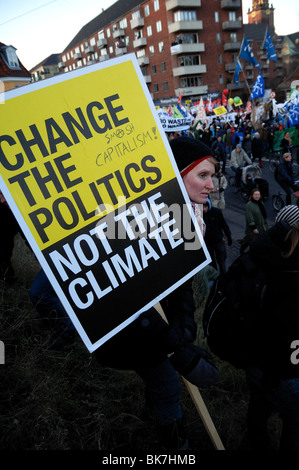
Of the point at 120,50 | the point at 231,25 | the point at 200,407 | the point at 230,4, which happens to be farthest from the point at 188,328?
the point at 120,50

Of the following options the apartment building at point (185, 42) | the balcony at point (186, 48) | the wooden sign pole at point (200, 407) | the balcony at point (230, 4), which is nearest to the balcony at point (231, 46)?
the apartment building at point (185, 42)

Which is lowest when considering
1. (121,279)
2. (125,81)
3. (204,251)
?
(204,251)

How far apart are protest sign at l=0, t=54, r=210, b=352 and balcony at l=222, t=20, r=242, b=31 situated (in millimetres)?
57895

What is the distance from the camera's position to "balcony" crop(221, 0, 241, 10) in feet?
158

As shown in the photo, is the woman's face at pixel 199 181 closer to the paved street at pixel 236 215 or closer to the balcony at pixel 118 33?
the paved street at pixel 236 215

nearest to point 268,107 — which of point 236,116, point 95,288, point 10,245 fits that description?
point 236,116

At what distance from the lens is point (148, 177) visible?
1690 millimetres

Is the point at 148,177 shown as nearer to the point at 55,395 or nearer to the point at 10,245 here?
the point at 55,395

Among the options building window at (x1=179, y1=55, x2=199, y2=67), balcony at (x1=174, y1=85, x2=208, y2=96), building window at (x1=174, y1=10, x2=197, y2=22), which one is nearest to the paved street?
balcony at (x1=174, y1=85, x2=208, y2=96)

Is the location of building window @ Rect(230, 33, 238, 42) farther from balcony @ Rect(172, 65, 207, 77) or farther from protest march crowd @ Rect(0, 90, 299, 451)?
protest march crowd @ Rect(0, 90, 299, 451)

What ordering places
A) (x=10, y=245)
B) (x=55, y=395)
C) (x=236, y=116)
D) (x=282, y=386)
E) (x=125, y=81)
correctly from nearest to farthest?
(x=125, y=81)
(x=282, y=386)
(x=55, y=395)
(x=10, y=245)
(x=236, y=116)

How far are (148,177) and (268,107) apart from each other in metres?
21.4

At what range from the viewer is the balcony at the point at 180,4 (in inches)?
1743

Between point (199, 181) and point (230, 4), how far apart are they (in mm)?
58673
